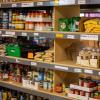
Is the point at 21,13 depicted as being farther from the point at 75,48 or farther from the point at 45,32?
the point at 75,48

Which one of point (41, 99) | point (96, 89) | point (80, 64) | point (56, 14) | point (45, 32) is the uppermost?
point (56, 14)

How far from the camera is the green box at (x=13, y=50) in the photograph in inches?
162

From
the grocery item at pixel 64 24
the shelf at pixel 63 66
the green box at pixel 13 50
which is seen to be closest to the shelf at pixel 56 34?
the grocery item at pixel 64 24

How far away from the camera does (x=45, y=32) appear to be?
3625 millimetres

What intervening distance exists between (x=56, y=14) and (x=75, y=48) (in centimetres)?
58

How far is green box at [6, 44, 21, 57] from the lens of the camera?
4125 millimetres

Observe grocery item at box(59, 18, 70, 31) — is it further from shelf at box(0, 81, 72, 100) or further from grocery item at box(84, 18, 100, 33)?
shelf at box(0, 81, 72, 100)

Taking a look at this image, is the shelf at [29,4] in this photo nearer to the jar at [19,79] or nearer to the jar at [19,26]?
the jar at [19,26]

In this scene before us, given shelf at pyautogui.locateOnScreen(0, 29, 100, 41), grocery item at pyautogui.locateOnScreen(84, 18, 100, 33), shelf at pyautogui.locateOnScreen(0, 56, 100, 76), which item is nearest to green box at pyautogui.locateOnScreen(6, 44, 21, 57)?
shelf at pyautogui.locateOnScreen(0, 56, 100, 76)

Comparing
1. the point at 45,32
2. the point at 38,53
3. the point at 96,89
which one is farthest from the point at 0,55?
the point at 96,89

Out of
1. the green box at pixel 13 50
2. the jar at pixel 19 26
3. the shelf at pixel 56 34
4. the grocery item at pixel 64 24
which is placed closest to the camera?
the shelf at pixel 56 34

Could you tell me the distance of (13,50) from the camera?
4195 mm

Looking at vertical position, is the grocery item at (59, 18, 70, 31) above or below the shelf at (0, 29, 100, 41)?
above

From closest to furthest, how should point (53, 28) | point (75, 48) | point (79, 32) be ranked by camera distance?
point (79, 32) → point (53, 28) → point (75, 48)
